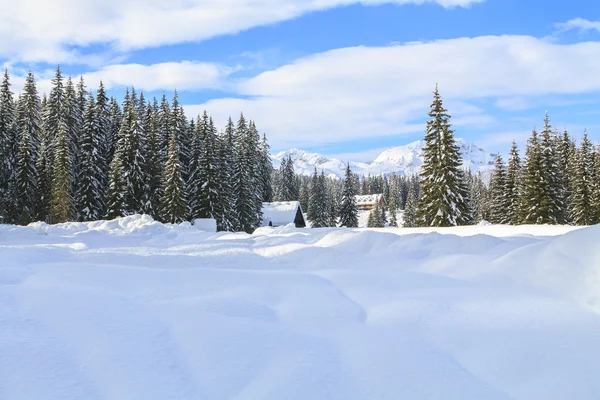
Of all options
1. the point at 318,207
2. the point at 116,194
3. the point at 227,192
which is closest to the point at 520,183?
the point at 227,192

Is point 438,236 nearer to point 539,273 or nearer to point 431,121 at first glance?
point 539,273

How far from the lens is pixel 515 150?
42.9 m

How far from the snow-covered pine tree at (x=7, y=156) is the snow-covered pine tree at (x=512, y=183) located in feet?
155

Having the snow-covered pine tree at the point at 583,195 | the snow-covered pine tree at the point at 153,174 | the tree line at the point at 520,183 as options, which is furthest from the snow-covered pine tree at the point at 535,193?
the snow-covered pine tree at the point at 153,174

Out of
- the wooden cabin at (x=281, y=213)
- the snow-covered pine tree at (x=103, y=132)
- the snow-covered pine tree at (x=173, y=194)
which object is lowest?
the wooden cabin at (x=281, y=213)

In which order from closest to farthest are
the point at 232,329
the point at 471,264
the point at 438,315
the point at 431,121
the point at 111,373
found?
the point at 111,373 → the point at 232,329 → the point at 438,315 → the point at 471,264 → the point at 431,121

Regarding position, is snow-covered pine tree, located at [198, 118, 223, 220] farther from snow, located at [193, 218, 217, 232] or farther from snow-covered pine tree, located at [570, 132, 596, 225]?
snow-covered pine tree, located at [570, 132, 596, 225]

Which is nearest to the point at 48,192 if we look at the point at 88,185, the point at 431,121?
the point at 88,185

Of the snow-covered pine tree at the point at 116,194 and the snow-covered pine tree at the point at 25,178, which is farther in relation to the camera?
the snow-covered pine tree at the point at 25,178

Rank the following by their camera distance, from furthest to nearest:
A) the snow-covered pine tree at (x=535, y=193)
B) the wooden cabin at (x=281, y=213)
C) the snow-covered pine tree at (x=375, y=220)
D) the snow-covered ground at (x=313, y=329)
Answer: the snow-covered pine tree at (x=375, y=220) < the wooden cabin at (x=281, y=213) < the snow-covered pine tree at (x=535, y=193) < the snow-covered ground at (x=313, y=329)

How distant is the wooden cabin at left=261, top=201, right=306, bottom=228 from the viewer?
56.1 m

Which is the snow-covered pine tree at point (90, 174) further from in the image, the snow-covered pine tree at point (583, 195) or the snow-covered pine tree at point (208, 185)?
the snow-covered pine tree at point (583, 195)

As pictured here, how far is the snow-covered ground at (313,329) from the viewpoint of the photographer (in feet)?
12.4

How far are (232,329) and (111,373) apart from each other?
4.59 feet
